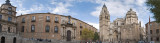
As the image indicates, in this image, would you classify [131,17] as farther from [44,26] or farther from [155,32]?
[44,26]

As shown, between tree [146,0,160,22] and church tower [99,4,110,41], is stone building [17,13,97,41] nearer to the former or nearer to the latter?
church tower [99,4,110,41]

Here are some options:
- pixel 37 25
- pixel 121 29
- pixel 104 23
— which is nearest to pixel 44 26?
pixel 37 25

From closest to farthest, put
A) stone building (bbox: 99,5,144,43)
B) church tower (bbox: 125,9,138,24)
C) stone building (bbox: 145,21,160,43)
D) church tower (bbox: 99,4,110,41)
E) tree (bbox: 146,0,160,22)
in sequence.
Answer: tree (bbox: 146,0,160,22) → stone building (bbox: 145,21,160,43) → stone building (bbox: 99,5,144,43) → church tower (bbox: 125,9,138,24) → church tower (bbox: 99,4,110,41)

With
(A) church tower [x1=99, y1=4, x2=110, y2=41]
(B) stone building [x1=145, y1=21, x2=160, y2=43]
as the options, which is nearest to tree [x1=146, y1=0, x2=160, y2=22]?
(B) stone building [x1=145, y1=21, x2=160, y2=43]

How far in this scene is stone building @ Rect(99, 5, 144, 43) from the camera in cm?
6388

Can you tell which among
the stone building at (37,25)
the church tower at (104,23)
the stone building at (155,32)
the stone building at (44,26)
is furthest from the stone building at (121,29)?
the stone building at (37,25)

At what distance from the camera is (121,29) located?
70.2m

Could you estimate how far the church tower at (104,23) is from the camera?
75.1 metres

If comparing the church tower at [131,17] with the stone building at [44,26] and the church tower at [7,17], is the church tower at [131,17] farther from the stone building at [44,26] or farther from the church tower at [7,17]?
the church tower at [7,17]

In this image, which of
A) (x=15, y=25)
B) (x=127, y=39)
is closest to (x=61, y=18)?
(x=15, y=25)

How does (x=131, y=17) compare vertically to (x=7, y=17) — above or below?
above

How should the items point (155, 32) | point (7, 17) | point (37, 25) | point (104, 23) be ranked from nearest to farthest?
1. point (7, 17)
2. point (37, 25)
3. point (155, 32)
4. point (104, 23)

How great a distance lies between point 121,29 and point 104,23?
9.06 meters

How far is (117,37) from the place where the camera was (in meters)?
75.8
